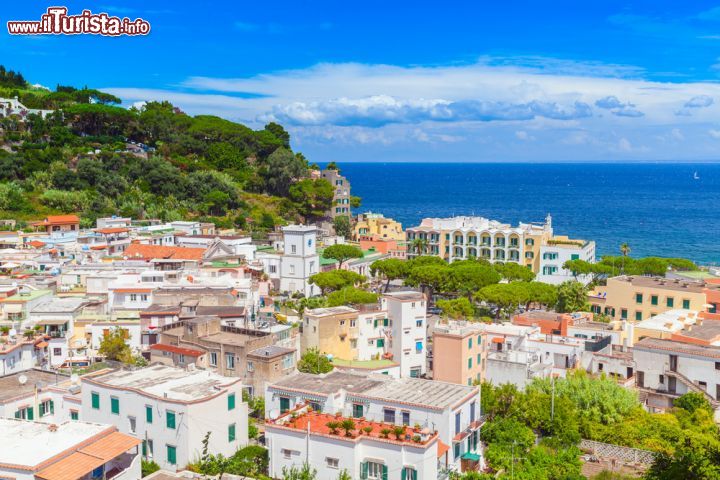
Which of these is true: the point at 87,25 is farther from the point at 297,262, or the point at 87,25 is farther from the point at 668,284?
the point at 668,284

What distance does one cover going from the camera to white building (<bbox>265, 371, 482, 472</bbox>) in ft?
80.9

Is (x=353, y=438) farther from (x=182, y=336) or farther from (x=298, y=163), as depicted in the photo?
(x=298, y=163)

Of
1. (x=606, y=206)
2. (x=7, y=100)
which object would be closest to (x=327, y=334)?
(x=7, y=100)

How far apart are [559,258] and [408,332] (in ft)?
111

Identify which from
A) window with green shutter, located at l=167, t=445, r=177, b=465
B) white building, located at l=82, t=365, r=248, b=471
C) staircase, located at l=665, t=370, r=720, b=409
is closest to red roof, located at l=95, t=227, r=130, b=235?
white building, located at l=82, t=365, r=248, b=471

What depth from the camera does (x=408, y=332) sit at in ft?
126

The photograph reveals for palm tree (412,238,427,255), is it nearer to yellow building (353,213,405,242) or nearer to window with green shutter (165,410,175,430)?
yellow building (353,213,405,242)

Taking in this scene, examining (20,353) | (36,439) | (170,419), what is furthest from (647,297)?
(36,439)

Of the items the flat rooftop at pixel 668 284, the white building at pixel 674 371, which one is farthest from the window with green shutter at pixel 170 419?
the flat rooftop at pixel 668 284

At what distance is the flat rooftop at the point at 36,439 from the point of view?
742 inches

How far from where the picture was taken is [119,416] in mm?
25094

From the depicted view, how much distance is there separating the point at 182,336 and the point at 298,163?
2604 inches

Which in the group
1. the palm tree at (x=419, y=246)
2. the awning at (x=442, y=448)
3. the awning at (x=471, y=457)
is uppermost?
the palm tree at (x=419, y=246)

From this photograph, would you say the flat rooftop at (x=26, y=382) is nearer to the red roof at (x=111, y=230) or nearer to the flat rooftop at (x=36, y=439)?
the flat rooftop at (x=36, y=439)
